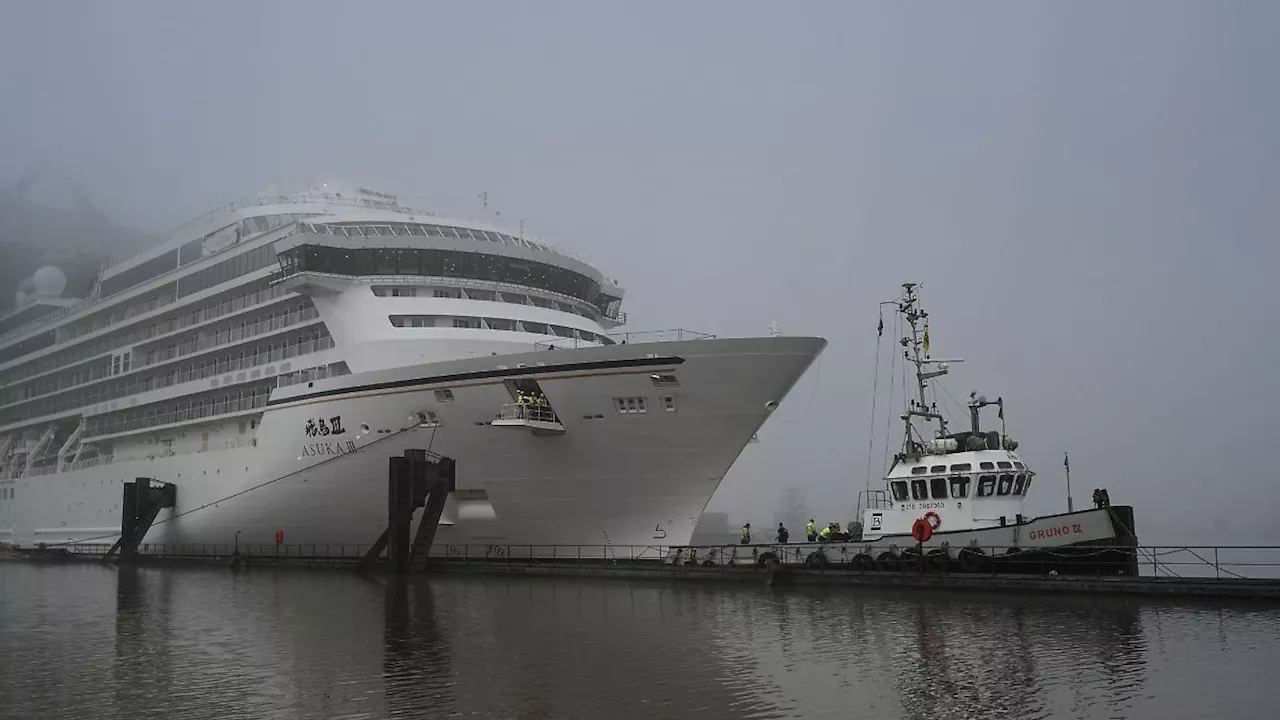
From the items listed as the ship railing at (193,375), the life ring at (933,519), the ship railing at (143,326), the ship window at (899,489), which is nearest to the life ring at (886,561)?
the life ring at (933,519)

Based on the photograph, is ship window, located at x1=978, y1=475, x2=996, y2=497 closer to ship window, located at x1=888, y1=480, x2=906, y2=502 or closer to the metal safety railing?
the metal safety railing

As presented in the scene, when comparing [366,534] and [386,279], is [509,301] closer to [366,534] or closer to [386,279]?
[386,279]

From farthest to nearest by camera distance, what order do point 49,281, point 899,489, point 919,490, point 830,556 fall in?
point 49,281
point 830,556
point 899,489
point 919,490

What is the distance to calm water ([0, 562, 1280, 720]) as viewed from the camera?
35.1ft

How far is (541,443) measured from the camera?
25.6m

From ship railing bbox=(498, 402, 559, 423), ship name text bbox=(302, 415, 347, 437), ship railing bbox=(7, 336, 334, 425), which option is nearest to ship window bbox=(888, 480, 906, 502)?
ship railing bbox=(498, 402, 559, 423)

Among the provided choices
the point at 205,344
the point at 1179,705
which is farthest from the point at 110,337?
the point at 1179,705

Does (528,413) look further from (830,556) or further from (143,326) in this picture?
(143,326)

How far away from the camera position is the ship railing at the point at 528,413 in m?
24.8

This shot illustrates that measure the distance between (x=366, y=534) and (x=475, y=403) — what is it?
725 centimetres

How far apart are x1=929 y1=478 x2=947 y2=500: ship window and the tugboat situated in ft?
0.08

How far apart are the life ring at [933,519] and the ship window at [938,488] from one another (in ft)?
1.33

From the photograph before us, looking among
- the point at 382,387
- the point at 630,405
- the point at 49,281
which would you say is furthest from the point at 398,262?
the point at 49,281

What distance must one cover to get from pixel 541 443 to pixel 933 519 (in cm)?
988
